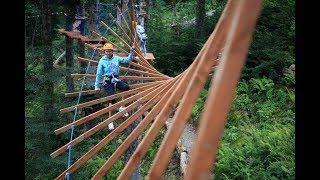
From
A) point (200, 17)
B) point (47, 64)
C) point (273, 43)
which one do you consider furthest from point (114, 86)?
point (200, 17)

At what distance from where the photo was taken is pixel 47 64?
1001 centimetres

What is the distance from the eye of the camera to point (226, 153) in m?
8.92

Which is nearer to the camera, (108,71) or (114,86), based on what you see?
(108,71)

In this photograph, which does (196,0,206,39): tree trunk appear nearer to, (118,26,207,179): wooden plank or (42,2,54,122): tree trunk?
(42,2,54,122): tree trunk

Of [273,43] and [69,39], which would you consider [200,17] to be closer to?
[273,43]

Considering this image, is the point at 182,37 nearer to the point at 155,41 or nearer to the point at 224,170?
the point at 155,41

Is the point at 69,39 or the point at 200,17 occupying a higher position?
the point at 200,17

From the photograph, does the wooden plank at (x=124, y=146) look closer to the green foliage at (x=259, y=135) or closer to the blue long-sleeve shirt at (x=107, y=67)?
the blue long-sleeve shirt at (x=107, y=67)

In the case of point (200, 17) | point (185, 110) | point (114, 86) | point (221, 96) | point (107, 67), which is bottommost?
point (114, 86)

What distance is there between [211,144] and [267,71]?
11873 mm

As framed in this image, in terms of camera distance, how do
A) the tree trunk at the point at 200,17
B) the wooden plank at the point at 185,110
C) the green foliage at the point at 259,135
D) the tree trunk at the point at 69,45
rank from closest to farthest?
the wooden plank at the point at 185,110, the green foliage at the point at 259,135, the tree trunk at the point at 69,45, the tree trunk at the point at 200,17

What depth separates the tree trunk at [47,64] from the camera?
9.61 metres

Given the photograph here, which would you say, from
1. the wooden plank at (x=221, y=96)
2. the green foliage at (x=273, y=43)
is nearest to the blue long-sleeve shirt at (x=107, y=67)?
the wooden plank at (x=221, y=96)
